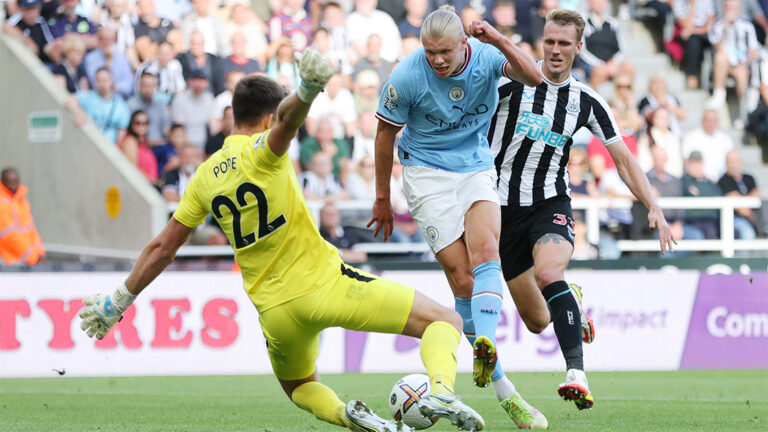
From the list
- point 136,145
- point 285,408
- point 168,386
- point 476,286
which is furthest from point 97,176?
point 476,286

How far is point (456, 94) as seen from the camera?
7.03 m

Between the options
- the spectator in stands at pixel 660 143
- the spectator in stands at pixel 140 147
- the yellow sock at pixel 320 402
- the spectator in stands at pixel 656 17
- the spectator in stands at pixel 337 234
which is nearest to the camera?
the yellow sock at pixel 320 402

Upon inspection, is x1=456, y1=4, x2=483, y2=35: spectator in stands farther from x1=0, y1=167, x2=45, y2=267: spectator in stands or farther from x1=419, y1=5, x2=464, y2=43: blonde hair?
x1=419, y1=5, x2=464, y2=43: blonde hair

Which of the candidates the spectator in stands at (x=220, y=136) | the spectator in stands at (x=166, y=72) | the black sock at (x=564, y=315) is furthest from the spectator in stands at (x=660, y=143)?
the black sock at (x=564, y=315)

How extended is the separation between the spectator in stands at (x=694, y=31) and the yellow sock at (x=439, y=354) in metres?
13.6

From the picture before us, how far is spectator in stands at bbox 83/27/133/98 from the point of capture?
51.4 ft

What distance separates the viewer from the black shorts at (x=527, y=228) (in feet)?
25.1

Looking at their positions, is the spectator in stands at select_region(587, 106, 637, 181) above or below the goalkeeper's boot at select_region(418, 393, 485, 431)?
below

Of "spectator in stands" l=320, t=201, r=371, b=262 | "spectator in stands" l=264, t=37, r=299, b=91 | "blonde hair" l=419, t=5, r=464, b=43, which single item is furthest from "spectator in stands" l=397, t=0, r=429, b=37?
"blonde hair" l=419, t=5, r=464, b=43

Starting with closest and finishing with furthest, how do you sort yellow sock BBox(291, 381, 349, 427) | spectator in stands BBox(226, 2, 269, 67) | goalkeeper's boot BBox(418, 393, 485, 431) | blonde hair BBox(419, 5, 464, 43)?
goalkeeper's boot BBox(418, 393, 485, 431) → yellow sock BBox(291, 381, 349, 427) → blonde hair BBox(419, 5, 464, 43) → spectator in stands BBox(226, 2, 269, 67)

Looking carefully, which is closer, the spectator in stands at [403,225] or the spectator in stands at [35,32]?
the spectator in stands at [403,225]

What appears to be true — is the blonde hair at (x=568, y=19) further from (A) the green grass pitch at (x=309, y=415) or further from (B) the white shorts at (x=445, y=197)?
(A) the green grass pitch at (x=309, y=415)

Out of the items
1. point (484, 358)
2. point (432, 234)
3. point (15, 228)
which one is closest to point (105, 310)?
point (484, 358)

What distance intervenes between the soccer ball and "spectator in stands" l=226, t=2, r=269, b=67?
36.4 feet
